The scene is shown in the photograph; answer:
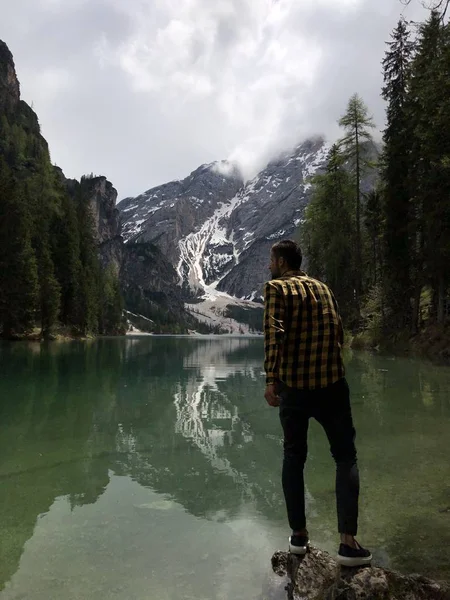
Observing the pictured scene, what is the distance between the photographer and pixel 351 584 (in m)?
2.53

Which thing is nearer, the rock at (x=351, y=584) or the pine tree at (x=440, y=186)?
the rock at (x=351, y=584)

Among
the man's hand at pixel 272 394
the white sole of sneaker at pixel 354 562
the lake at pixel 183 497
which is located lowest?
the lake at pixel 183 497

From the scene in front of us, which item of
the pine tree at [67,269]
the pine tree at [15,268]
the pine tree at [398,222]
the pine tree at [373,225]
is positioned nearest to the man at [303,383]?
the pine tree at [398,222]

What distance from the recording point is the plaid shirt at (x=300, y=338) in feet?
10.1

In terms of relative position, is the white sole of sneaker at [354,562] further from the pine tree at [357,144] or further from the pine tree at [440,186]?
the pine tree at [357,144]

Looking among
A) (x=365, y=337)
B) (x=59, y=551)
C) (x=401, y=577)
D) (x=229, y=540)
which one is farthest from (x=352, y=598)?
(x=365, y=337)

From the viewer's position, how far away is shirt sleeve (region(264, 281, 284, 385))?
3061 millimetres

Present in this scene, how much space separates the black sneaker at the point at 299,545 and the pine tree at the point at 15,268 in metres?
46.0

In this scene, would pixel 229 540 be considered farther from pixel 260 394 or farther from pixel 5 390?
pixel 5 390

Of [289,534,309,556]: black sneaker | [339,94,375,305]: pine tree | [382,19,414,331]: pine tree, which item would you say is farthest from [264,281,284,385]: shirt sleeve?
[339,94,375,305]: pine tree

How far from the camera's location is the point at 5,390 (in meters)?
12.1

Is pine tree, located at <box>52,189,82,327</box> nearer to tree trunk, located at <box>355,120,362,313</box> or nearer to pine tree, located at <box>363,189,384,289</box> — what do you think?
pine tree, located at <box>363,189,384,289</box>

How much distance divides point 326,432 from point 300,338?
667 millimetres

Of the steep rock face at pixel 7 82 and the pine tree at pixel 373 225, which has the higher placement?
the steep rock face at pixel 7 82
